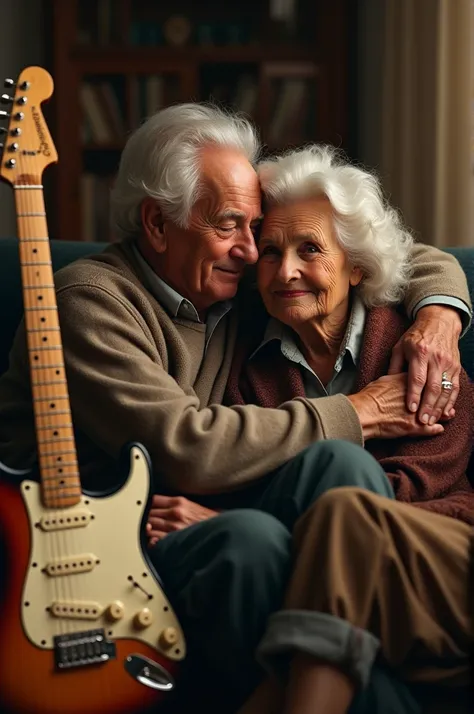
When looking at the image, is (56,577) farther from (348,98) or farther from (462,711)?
(348,98)

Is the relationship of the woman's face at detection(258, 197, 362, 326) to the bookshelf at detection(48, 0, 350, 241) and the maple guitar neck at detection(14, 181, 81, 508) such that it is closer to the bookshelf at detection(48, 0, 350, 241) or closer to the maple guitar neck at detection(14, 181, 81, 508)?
the maple guitar neck at detection(14, 181, 81, 508)

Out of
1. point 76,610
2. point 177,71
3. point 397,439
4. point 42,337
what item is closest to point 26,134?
point 42,337

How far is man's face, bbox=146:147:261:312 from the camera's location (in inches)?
74.4

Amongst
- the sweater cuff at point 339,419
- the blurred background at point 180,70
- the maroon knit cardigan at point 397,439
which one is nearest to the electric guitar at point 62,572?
the sweater cuff at point 339,419

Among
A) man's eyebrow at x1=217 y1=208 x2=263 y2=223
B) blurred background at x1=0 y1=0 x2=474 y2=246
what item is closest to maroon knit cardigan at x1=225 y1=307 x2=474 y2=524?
man's eyebrow at x1=217 y1=208 x2=263 y2=223

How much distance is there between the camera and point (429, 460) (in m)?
1.78

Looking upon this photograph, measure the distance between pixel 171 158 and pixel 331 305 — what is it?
A: 39 centimetres

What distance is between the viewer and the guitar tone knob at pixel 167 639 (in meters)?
1.48

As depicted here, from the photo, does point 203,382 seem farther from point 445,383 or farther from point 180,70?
point 180,70

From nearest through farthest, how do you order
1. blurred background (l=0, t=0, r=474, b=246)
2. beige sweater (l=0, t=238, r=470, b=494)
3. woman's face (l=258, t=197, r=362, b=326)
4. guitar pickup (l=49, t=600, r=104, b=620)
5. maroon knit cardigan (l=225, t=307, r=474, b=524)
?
guitar pickup (l=49, t=600, r=104, b=620) → beige sweater (l=0, t=238, r=470, b=494) → maroon knit cardigan (l=225, t=307, r=474, b=524) → woman's face (l=258, t=197, r=362, b=326) → blurred background (l=0, t=0, r=474, b=246)

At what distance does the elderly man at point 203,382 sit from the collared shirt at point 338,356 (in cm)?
9

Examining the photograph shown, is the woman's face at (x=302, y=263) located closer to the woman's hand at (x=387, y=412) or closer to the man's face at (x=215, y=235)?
the man's face at (x=215, y=235)

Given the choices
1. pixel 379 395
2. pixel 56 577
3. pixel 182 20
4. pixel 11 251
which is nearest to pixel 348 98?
pixel 182 20

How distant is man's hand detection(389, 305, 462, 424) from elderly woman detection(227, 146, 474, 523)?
0.02 metres
